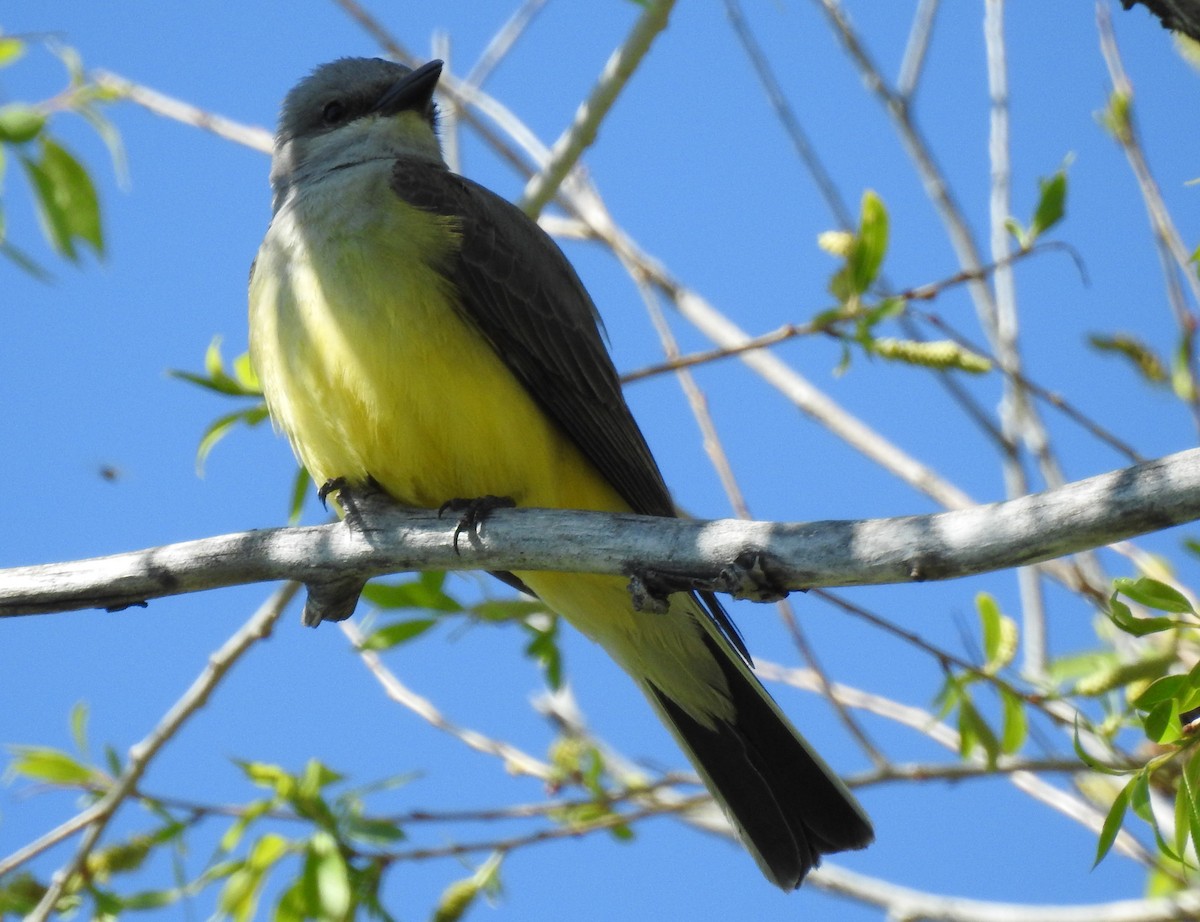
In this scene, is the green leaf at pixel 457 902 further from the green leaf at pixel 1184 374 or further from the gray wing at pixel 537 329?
the green leaf at pixel 1184 374

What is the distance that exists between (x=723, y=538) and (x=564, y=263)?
2279mm

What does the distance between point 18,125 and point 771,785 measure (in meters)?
2.84

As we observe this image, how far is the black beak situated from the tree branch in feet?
6.59

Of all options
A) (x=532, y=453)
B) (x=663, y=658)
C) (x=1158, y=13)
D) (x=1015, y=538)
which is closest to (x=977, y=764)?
(x=663, y=658)

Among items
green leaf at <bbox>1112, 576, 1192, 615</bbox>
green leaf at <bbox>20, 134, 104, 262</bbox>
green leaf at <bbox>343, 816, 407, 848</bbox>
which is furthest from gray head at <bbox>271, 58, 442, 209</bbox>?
green leaf at <bbox>1112, 576, 1192, 615</bbox>

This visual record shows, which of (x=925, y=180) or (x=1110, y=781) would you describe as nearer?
(x=1110, y=781)

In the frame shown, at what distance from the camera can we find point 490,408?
14.2 feet

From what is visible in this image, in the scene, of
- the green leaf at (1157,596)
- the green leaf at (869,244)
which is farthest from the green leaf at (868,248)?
the green leaf at (1157,596)

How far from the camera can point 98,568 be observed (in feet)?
12.5

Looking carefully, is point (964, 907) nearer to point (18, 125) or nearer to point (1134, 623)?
point (1134, 623)

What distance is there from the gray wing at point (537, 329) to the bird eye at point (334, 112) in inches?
38.9

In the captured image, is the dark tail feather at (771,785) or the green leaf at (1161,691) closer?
the green leaf at (1161,691)

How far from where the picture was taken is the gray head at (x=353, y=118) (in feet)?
18.1

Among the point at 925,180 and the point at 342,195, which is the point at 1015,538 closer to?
the point at 342,195
